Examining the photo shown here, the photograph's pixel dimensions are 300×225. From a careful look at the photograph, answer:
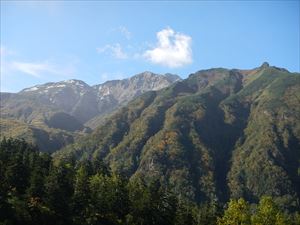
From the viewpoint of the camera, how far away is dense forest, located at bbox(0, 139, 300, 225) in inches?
4299

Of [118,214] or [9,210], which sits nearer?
[9,210]

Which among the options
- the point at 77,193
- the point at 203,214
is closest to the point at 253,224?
the point at 203,214

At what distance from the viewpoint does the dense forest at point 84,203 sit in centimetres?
10919

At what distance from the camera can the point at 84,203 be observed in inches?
4685

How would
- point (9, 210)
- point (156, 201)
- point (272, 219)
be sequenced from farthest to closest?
point (156, 201)
point (272, 219)
point (9, 210)

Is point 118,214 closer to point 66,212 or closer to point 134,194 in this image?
point 134,194

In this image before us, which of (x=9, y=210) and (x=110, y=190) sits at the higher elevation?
(x=110, y=190)

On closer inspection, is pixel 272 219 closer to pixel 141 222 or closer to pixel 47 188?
pixel 141 222

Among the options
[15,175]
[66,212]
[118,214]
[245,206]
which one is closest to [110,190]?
[118,214]

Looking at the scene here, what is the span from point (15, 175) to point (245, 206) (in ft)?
211

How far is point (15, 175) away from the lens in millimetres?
119188

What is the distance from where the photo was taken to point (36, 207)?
109375 millimetres

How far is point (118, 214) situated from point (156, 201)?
1240 centimetres

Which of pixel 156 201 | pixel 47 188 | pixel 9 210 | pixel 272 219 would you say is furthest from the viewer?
pixel 156 201
